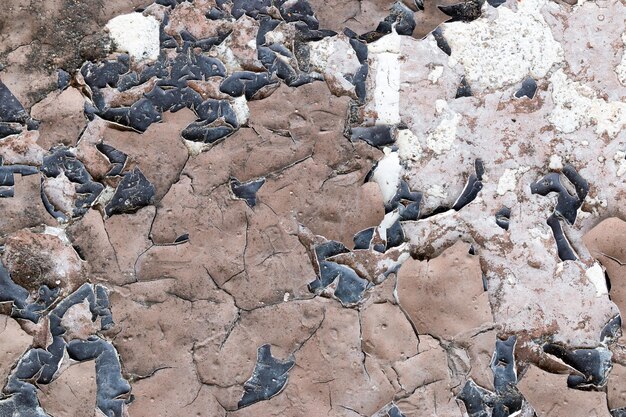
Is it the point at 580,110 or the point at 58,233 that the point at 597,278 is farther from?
the point at 58,233

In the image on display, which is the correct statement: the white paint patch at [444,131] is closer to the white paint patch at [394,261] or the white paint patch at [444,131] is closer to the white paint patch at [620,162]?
the white paint patch at [394,261]

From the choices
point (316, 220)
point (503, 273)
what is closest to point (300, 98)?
point (316, 220)

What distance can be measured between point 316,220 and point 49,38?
169 centimetres

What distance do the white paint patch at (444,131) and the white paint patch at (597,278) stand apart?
0.98 m

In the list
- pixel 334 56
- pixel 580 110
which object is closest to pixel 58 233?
pixel 334 56

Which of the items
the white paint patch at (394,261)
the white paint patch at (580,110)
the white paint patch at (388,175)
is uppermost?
the white paint patch at (580,110)

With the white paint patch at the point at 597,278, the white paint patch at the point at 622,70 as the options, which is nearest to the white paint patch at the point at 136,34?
the white paint patch at the point at 622,70

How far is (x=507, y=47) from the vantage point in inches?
108

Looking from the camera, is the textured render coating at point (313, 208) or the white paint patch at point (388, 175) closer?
the textured render coating at point (313, 208)

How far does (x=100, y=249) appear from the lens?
2.66 metres

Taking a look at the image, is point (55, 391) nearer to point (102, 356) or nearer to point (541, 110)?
point (102, 356)

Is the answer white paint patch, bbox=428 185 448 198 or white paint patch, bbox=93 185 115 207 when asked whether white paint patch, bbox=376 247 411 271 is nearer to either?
white paint patch, bbox=428 185 448 198

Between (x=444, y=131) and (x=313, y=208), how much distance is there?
0.82 meters

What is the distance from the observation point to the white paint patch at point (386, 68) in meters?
2.75
